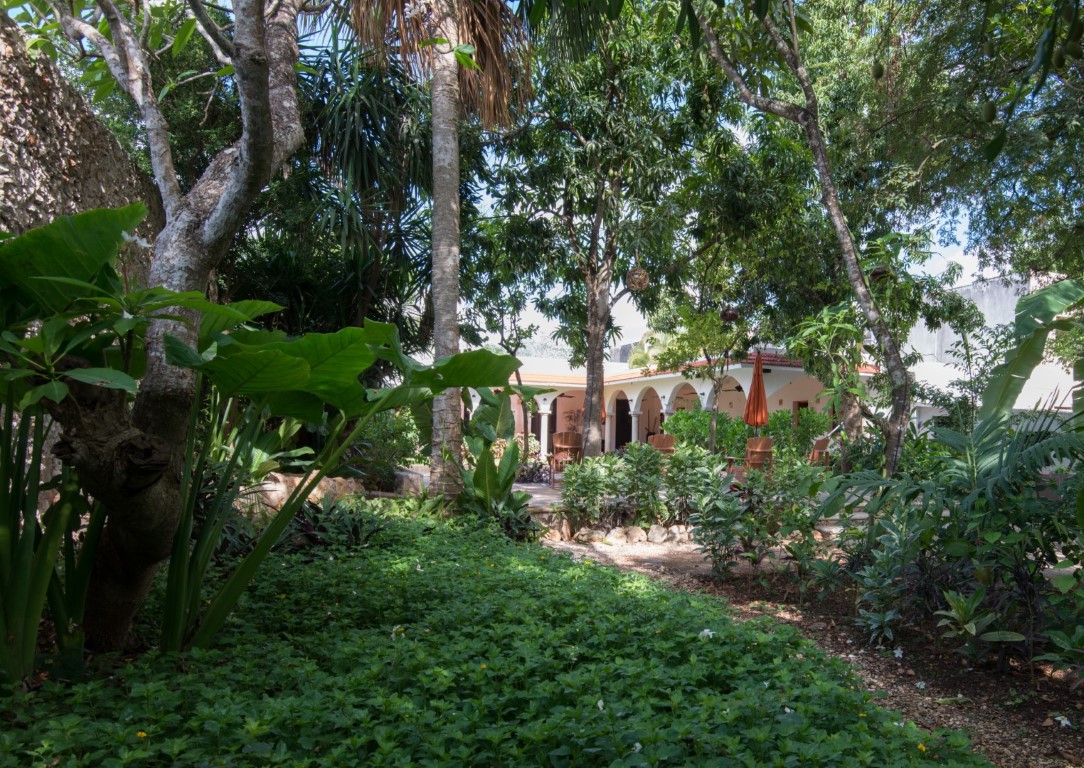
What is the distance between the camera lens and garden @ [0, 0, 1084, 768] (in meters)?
2.10

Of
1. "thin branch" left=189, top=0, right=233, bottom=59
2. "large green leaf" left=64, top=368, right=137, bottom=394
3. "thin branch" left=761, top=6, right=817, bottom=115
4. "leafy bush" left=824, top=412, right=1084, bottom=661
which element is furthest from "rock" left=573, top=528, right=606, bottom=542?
"large green leaf" left=64, top=368, right=137, bottom=394

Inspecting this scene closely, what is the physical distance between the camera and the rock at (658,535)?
25.1ft

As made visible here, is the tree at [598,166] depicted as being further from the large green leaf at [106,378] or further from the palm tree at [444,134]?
the large green leaf at [106,378]

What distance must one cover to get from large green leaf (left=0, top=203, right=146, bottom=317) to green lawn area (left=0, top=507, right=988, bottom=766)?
1124mm

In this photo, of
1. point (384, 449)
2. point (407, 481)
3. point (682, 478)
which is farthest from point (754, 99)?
point (384, 449)

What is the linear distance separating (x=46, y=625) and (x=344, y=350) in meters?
1.87

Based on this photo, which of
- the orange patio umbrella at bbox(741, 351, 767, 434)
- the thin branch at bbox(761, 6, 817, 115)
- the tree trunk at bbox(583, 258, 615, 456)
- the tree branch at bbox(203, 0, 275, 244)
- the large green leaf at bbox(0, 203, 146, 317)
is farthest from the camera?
the orange patio umbrella at bbox(741, 351, 767, 434)

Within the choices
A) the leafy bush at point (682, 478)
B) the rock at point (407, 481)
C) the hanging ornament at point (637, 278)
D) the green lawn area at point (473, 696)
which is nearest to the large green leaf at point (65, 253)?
the green lawn area at point (473, 696)

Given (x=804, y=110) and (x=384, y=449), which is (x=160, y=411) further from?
(x=384, y=449)

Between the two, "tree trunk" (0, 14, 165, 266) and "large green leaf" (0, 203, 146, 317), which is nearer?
"large green leaf" (0, 203, 146, 317)

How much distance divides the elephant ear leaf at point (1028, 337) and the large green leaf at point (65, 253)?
12.5 ft

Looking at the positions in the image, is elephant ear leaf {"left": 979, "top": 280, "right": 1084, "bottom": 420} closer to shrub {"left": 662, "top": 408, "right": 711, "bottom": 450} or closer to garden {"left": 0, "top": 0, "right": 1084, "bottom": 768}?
garden {"left": 0, "top": 0, "right": 1084, "bottom": 768}

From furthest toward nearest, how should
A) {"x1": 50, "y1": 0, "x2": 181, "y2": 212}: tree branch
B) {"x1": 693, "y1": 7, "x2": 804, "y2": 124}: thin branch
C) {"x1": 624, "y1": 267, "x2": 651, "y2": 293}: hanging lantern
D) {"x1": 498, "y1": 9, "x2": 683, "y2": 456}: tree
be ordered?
{"x1": 624, "y1": 267, "x2": 651, "y2": 293}: hanging lantern < {"x1": 498, "y1": 9, "x2": 683, "y2": 456}: tree < {"x1": 693, "y1": 7, "x2": 804, "y2": 124}: thin branch < {"x1": 50, "y1": 0, "x2": 181, "y2": 212}: tree branch

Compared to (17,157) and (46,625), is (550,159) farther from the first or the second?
(46,625)
